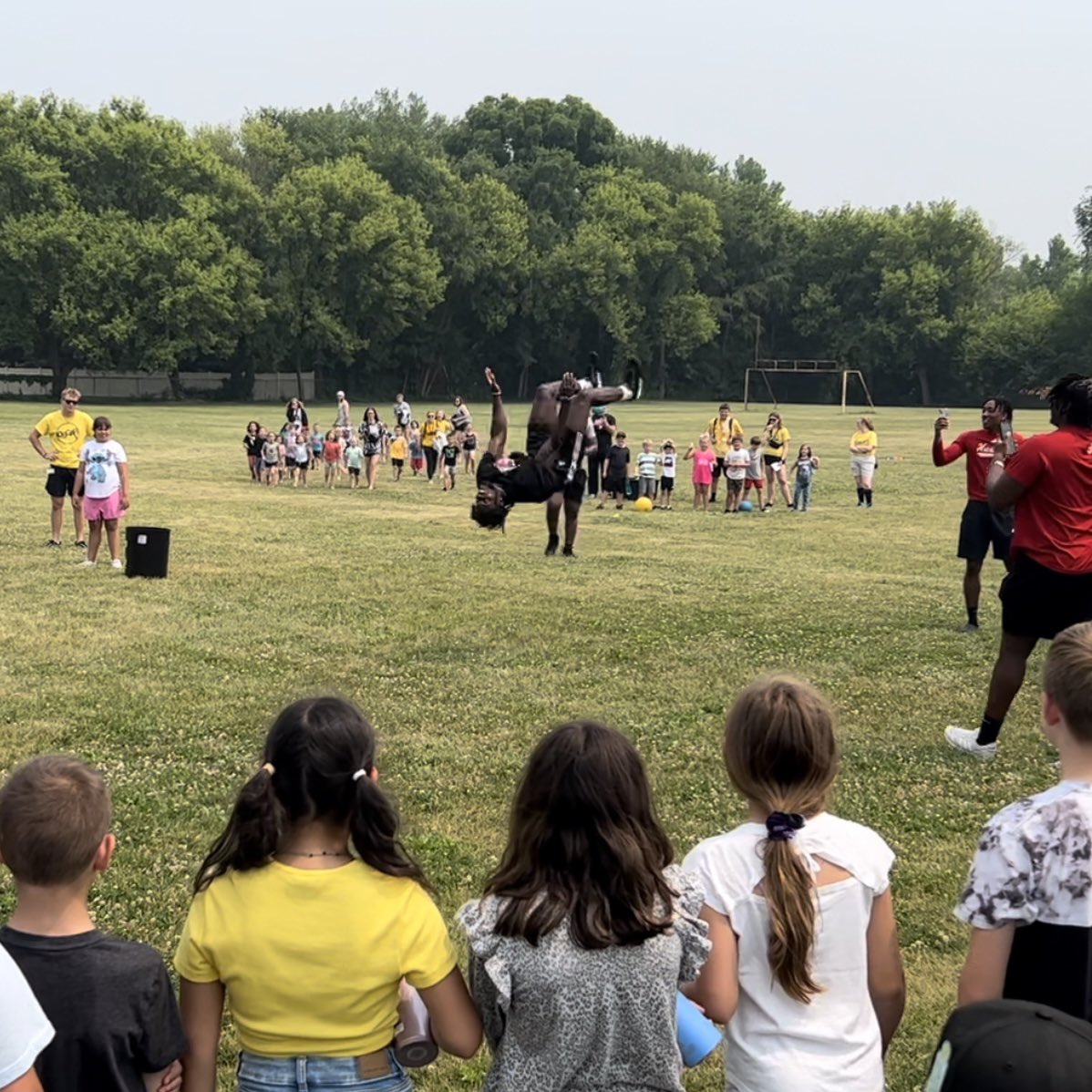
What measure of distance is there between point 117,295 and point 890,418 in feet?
134

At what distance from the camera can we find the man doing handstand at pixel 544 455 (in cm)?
1162

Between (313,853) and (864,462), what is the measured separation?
22.1m

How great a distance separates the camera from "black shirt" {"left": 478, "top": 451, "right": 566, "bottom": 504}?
38.5 ft

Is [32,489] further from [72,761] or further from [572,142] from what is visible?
[572,142]

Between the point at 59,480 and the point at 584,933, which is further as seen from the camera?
the point at 59,480

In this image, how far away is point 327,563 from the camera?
14539 millimetres

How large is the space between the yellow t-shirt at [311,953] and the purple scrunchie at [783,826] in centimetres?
80

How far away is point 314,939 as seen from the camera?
8.88ft

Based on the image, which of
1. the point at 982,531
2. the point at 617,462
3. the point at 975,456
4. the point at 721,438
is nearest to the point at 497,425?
the point at 975,456

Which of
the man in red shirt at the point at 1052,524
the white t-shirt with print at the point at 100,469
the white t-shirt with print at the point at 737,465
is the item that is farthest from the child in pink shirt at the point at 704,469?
the man in red shirt at the point at 1052,524

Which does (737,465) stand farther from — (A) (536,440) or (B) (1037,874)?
(B) (1037,874)

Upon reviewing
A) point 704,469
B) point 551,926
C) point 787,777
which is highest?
point 704,469

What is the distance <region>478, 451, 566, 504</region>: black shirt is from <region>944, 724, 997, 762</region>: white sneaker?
5.53 meters

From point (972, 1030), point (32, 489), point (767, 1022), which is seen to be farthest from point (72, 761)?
point (32, 489)
